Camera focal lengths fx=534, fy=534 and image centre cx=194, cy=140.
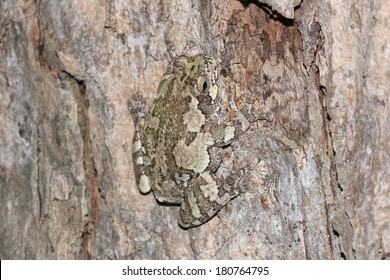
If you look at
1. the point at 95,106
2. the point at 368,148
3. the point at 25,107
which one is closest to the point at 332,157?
the point at 368,148

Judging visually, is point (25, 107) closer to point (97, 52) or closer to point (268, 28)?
point (97, 52)

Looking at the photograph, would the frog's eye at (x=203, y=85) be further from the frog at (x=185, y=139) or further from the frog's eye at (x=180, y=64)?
the frog's eye at (x=180, y=64)

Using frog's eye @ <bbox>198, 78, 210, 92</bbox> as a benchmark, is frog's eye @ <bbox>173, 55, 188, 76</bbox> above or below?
above

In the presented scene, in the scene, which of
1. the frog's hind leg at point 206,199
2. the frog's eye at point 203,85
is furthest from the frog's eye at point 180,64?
the frog's hind leg at point 206,199

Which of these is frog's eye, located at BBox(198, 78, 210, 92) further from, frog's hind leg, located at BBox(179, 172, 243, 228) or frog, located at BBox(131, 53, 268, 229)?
frog's hind leg, located at BBox(179, 172, 243, 228)

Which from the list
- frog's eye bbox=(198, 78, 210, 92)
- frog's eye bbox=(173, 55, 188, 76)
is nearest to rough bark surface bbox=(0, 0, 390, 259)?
frog's eye bbox=(173, 55, 188, 76)

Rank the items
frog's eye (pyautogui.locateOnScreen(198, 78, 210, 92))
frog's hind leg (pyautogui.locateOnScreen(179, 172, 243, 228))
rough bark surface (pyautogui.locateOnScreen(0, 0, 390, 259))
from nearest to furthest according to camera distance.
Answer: rough bark surface (pyautogui.locateOnScreen(0, 0, 390, 259))
frog's hind leg (pyautogui.locateOnScreen(179, 172, 243, 228))
frog's eye (pyautogui.locateOnScreen(198, 78, 210, 92))

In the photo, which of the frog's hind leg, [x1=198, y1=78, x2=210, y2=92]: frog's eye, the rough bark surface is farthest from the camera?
[x1=198, y1=78, x2=210, y2=92]: frog's eye
